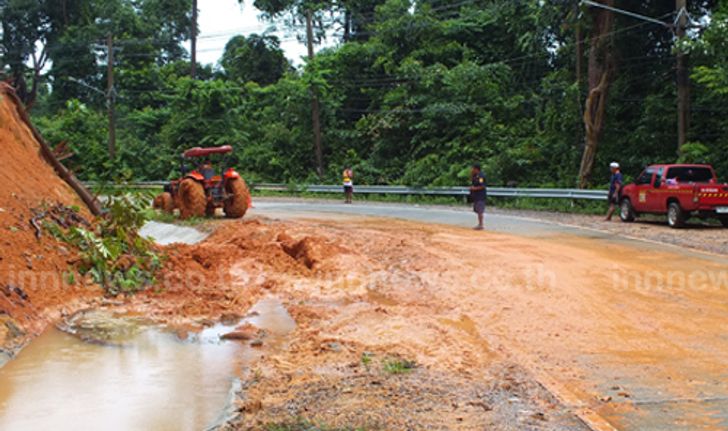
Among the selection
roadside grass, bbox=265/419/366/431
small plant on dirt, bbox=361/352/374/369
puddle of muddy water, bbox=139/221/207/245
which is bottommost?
small plant on dirt, bbox=361/352/374/369

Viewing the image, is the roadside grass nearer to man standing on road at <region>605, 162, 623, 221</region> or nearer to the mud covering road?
the mud covering road

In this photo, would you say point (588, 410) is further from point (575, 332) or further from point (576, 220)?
point (576, 220)

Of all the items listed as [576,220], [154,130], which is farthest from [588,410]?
[154,130]

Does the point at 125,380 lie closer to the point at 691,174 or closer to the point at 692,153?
the point at 691,174

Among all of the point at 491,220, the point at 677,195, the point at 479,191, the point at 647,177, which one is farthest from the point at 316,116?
the point at 677,195

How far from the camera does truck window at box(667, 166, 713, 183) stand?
21.4m

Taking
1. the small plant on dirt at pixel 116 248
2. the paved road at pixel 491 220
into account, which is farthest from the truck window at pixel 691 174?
the small plant on dirt at pixel 116 248

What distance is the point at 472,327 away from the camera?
9.66m

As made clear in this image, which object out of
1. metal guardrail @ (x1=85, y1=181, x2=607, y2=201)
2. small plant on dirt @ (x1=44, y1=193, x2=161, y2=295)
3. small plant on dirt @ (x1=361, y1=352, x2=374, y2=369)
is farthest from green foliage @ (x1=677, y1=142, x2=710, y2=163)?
small plant on dirt @ (x1=361, y1=352, x2=374, y2=369)

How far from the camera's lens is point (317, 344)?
350 inches

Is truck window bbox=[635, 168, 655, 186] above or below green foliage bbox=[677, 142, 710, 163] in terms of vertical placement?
below

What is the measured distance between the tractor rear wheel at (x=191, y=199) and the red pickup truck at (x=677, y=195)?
12662mm

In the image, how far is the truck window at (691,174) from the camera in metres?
21.4

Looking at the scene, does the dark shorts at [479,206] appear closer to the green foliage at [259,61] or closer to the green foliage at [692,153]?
the green foliage at [692,153]
